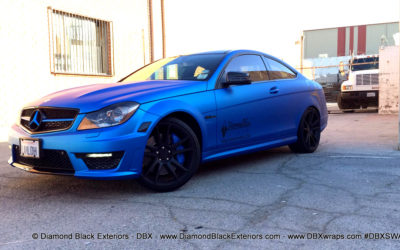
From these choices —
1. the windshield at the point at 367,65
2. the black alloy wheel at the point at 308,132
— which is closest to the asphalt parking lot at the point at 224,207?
the black alloy wheel at the point at 308,132

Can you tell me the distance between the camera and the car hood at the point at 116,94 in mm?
3648

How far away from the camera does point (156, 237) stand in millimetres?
2764

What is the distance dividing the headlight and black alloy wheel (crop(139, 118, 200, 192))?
0.33 metres

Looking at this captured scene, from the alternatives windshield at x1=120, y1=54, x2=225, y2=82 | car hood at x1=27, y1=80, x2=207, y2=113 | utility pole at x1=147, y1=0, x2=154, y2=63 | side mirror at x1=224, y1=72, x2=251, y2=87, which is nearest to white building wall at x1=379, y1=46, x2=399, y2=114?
utility pole at x1=147, y1=0, x2=154, y2=63

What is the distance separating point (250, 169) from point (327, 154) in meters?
1.49

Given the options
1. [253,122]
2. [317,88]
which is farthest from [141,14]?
[253,122]

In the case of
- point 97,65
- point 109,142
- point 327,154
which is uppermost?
point 97,65

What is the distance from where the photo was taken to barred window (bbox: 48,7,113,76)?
1009 centimetres

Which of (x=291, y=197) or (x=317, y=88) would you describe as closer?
(x=291, y=197)

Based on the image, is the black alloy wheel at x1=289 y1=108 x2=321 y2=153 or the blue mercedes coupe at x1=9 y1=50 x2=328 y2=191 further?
the black alloy wheel at x1=289 y1=108 x2=321 y2=153

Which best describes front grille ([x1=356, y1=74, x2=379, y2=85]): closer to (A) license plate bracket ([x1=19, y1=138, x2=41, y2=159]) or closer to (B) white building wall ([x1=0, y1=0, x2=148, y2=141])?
(B) white building wall ([x1=0, y1=0, x2=148, y2=141])

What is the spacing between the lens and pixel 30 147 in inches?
147

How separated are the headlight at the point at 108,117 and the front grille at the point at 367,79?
41.1ft

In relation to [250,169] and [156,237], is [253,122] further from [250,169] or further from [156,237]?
[156,237]
